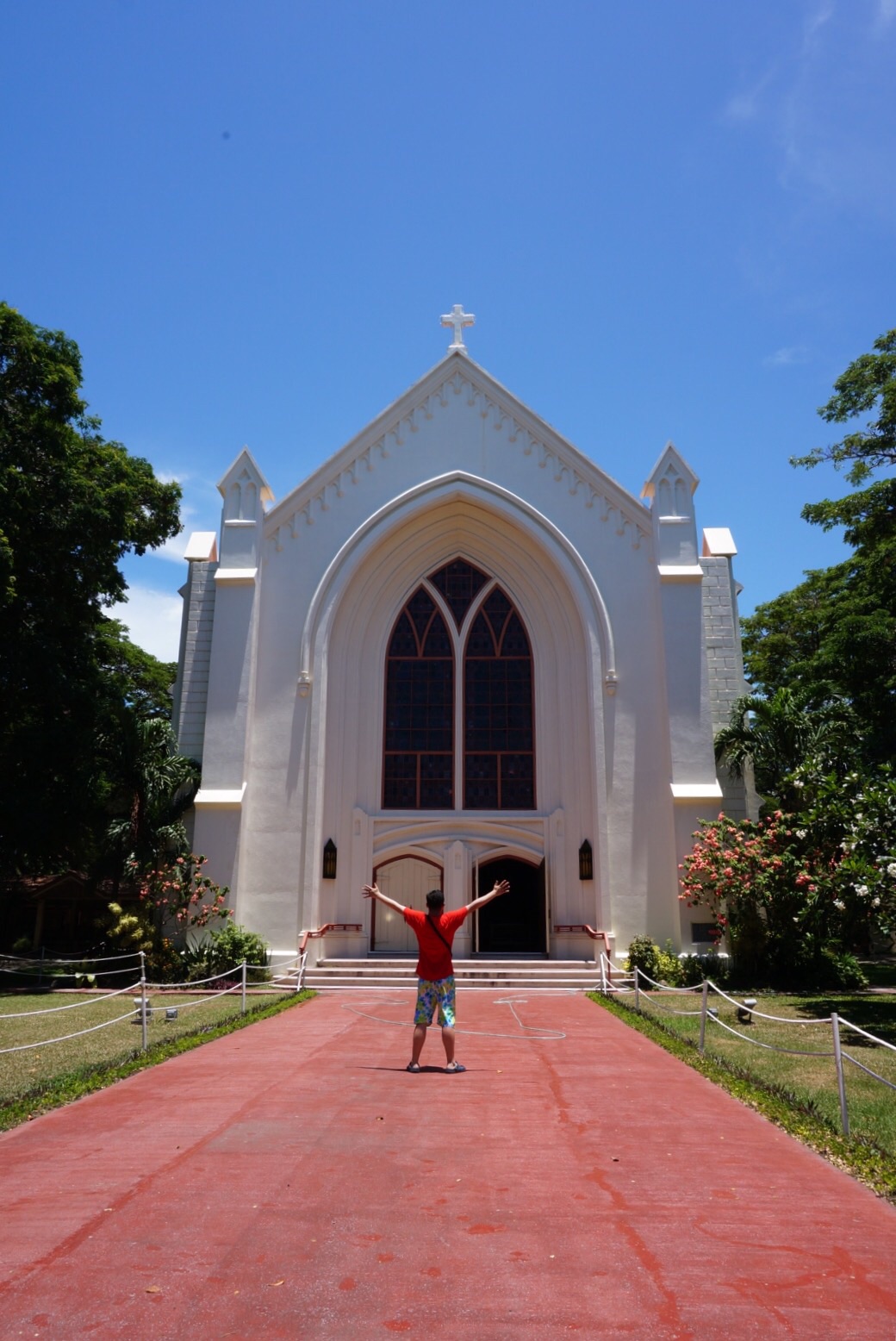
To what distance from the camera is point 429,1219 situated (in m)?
4.75

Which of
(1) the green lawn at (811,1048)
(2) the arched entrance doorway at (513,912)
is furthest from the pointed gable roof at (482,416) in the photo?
(1) the green lawn at (811,1048)

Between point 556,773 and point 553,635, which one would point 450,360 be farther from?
point 556,773

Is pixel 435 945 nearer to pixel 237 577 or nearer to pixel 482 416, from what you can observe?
pixel 237 577

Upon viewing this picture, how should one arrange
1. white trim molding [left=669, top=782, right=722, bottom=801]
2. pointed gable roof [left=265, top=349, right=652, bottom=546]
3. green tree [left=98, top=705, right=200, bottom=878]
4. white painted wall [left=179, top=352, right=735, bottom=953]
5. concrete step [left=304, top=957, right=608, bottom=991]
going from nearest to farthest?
concrete step [left=304, top=957, right=608, bottom=991] → green tree [left=98, top=705, right=200, bottom=878] → white trim molding [left=669, top=782, right=722, bottom=801] → white painted wall [left=179, top=352, right=735, bottom=953] → pointed gable roof [left=265, top=349, right=652, bottom=546]

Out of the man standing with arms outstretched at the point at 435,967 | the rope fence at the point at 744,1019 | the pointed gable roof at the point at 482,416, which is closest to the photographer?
the rope fence at the point at 744,1019

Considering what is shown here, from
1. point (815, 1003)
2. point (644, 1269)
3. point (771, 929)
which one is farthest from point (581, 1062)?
point (771, 929)

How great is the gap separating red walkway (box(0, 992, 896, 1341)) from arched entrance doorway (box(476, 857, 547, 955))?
12.9 metres

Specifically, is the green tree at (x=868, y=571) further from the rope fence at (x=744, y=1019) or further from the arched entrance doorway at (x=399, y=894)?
the arched entrance doorway at (x=399, y=894)

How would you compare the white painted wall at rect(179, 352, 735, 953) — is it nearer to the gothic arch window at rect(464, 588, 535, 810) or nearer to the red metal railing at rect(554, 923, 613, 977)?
the red metal railing at rect(554, 923, 613, 977)

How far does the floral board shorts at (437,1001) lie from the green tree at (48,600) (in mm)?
12830

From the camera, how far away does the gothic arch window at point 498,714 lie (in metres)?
21.1

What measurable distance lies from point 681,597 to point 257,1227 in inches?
707

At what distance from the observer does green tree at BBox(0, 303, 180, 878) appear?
63.1 feet

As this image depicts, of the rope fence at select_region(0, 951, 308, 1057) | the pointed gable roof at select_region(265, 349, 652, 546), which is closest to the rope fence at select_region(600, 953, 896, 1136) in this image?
the rope fence at select_region(0, 951, 308, 1057)
